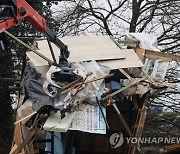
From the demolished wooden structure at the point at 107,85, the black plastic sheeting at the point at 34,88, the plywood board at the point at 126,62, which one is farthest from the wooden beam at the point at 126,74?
the black plastic sheeting at the point at 34,88

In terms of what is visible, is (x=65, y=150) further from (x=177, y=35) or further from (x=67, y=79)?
(x=177, y=35)

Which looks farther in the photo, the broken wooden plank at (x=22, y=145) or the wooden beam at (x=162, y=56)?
the wooden beam at (x=162, y=56)

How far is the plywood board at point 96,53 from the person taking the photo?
305 inches

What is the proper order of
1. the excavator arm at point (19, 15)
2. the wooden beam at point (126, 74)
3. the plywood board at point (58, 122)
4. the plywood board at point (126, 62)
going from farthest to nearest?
the plywood board at point (126, 62), the wooden beam at point (126, 74), the plywood board at point (58, 122), the excavator arm at point (19, 15)

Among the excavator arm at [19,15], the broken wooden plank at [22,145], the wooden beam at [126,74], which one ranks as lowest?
the broken wooden plank at [22,145]

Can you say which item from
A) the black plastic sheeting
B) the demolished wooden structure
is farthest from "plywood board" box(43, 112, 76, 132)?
the demolished wooden structure

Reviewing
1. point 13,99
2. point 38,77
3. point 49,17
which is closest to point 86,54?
point 38,77

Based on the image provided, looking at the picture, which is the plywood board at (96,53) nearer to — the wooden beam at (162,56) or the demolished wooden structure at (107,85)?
the demolished wooden structure at (107,85)

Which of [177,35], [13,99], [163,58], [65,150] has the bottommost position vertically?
[13,99]

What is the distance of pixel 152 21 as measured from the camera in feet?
44.7

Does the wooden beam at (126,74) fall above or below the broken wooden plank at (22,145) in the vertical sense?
above

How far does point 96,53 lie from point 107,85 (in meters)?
1.03

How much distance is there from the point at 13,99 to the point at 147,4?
246 inches

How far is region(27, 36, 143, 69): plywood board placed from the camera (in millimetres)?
7748
